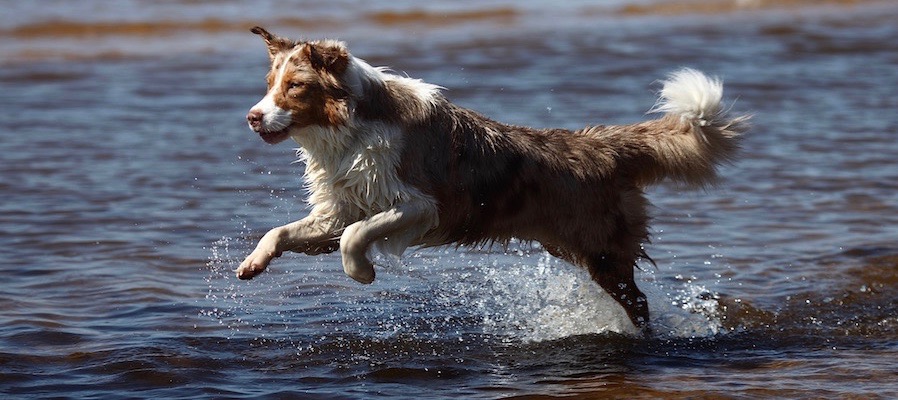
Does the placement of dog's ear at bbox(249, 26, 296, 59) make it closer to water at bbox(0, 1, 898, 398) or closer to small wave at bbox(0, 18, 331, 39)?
water at bbox(0, 1, 898, 398)

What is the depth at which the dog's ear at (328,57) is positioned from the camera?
5840mm

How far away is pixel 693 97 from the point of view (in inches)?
264

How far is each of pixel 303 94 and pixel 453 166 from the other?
86 cm

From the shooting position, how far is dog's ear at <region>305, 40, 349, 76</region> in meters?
5.84

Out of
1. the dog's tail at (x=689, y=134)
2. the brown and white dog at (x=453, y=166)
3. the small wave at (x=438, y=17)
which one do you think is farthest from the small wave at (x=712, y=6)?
the brown and white dog at (x=453, y=166)

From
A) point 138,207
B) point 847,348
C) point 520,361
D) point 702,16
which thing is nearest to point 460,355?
point 520,361

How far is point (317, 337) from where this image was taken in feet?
21.9

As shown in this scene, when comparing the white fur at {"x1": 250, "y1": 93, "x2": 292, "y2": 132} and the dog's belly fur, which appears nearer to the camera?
the white fur at {"x1": 250, "y1": 93, "x2": 292, "y2": 132}

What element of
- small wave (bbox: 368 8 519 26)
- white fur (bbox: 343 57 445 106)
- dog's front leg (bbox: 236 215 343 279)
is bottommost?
dog's front leg (bbox: 236 215 343 279)

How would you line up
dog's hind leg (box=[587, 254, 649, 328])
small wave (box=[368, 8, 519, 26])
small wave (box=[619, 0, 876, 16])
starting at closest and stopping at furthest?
1. dog's hind leg (box=[587, 254, 649, 328])
2. small wave (box=[368, 8, 519, 26])
3. small wave (box=[619, 0, 876, 16])

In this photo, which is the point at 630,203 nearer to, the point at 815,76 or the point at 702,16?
the point at 815,76

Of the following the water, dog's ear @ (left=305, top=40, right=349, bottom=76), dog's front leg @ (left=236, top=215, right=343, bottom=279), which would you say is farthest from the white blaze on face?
the water

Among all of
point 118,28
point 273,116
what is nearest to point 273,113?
point 273,116

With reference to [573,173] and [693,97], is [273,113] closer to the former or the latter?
[573,173]
